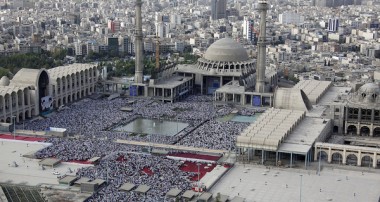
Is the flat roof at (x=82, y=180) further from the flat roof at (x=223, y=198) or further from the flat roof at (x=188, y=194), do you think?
the flat roof at (x=223, y=198)

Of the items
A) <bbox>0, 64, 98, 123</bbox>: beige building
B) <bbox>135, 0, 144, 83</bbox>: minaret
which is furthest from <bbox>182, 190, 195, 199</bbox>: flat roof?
<bbox>135, 0, 144, 83</bbox>: minaret

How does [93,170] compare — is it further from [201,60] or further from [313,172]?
[201,60]

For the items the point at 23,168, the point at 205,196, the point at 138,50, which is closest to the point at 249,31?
the point at 138,50

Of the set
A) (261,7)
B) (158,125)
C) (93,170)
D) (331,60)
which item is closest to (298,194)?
(93,170)

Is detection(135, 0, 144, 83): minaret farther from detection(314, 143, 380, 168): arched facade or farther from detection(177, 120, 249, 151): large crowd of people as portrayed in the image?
detection(314, 143, 380, 168): arched facade

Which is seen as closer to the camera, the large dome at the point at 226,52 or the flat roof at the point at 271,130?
the flat roof at the point at 271,130

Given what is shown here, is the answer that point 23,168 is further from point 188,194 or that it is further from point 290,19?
point 290,19

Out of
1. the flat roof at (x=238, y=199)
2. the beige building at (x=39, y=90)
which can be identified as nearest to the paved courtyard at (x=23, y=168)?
the beige building at (x=39, y=90)
